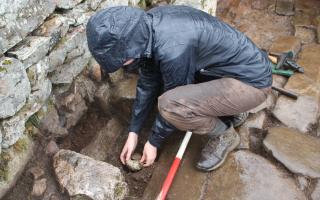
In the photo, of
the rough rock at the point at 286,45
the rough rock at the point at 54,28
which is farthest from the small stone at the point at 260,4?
the rough rock at the point at 54,28

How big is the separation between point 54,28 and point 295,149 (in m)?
1.99

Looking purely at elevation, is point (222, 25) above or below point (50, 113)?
above

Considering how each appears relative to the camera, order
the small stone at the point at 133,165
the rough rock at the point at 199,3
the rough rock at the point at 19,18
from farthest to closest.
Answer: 1. the rough rock at the point at 199,3
2. the small stone at the point at 133,165
3. the rough rock at the point at 19,18

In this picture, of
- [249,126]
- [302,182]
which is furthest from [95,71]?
[302,182]

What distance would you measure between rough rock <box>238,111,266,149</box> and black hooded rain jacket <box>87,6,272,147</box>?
57cm

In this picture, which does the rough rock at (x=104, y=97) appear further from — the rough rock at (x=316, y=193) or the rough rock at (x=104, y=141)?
the rough rock at (x=316, y=193)

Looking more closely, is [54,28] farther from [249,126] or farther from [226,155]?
[249,126]

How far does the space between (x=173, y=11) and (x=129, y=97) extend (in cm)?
106

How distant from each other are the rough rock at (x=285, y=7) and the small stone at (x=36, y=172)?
371 cm

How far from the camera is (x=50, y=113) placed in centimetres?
288

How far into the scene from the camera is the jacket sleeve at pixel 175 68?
7.49 ft

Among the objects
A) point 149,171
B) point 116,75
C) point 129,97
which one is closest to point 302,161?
point 149,171

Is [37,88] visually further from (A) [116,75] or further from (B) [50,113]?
(A) [116,75]

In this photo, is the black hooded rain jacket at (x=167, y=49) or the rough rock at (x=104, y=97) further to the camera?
the rough rock at (x=104, y=97)
